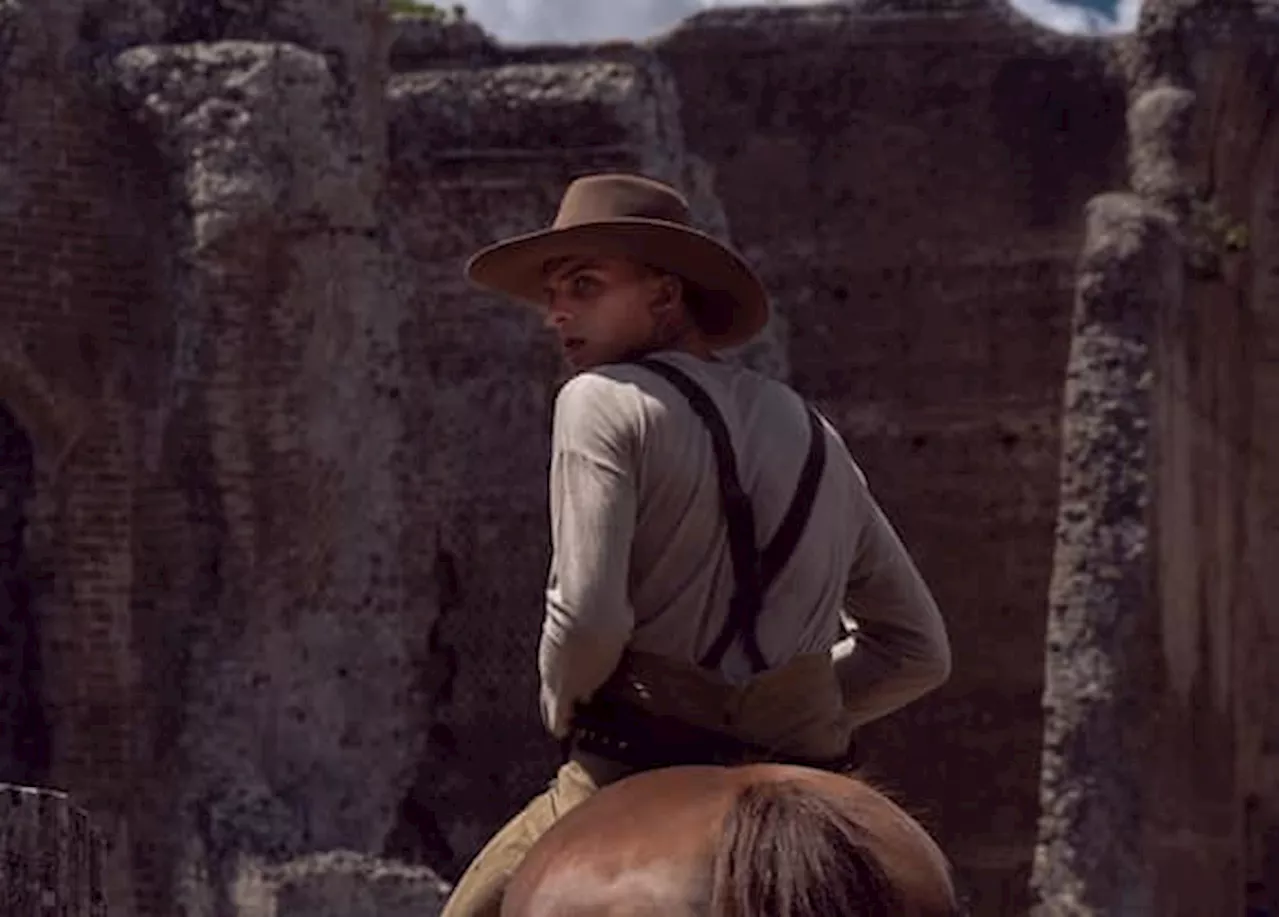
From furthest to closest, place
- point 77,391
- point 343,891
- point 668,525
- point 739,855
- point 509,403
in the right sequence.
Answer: point 509,403, point 77,391, point 343,891, point 668,525, point 739,855

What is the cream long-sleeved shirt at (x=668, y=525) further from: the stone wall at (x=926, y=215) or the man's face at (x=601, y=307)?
the stone wall at (x=926, y=215)

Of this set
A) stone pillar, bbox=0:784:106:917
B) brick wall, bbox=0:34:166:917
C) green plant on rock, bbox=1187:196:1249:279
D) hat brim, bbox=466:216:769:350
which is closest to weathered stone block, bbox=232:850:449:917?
brick wall, bbox=0:34:166:917

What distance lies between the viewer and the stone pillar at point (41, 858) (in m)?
8.47

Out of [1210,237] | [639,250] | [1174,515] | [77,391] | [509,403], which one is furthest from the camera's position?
[1210,237]

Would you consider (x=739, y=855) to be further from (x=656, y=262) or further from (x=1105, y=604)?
(x=1105, y=604)

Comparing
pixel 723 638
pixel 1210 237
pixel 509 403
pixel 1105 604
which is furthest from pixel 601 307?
pixel 1210 237

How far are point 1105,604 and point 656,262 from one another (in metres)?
14.1

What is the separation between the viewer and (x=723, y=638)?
23.9ft

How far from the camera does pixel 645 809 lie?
618cm

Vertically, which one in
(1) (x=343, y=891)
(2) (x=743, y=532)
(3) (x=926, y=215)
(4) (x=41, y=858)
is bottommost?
(1) (x=343, y=891)

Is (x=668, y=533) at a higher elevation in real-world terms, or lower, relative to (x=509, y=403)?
higher

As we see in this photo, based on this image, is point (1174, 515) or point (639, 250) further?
point (1174, 515)

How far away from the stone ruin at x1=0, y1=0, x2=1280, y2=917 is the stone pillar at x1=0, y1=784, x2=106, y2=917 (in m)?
0.02

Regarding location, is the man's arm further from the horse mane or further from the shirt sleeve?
the horse mane
